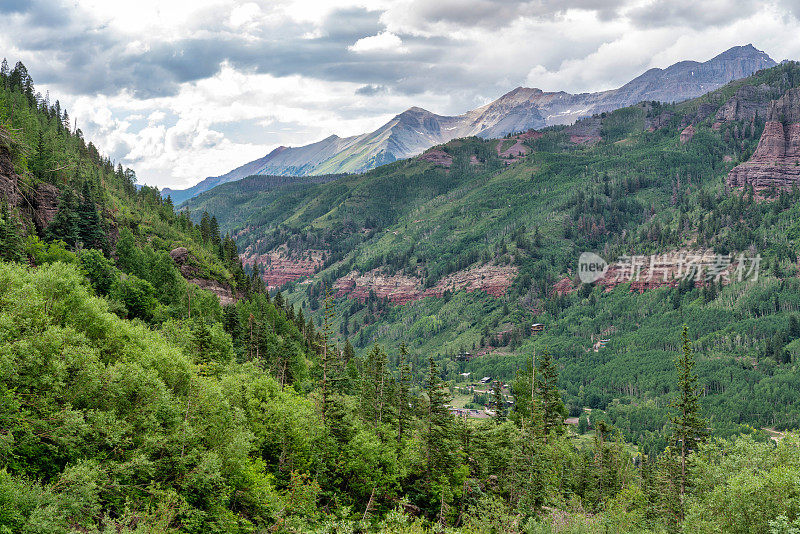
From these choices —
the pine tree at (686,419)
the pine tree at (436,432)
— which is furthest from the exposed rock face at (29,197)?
the pine tree at (686,419)

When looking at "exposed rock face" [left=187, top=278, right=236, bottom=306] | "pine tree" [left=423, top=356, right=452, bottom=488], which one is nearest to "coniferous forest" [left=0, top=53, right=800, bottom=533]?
"pine tree" [left=423, top=356, right=452, bottom=488]

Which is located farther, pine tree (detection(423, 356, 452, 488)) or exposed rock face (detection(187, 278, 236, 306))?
exposed rock face (detection(187, 278, 236, 306))

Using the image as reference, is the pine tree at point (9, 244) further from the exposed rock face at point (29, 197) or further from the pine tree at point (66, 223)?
the pine tree at point (66, 223)

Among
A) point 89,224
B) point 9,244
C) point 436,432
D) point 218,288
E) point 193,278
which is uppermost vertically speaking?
point 89,224

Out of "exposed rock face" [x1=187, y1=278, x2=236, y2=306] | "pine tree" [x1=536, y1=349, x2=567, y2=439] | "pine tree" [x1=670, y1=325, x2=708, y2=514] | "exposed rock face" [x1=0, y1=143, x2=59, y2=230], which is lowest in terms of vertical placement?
"pine tree" [x1=536, y1=349, x2=567, y2=439]

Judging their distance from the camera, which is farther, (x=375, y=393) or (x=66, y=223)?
(x=66, y=223)

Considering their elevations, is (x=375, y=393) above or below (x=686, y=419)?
above

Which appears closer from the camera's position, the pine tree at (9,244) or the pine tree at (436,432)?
the pine tree at (9,244)

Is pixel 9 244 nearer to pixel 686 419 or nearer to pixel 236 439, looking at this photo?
pixel 236 439

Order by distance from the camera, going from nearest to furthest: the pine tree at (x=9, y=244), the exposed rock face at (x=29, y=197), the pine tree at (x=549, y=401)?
the pine tree at (x=9, y=244), the exposed rock face at (x=29, y=197), the pine tree at (x=549, y=401)

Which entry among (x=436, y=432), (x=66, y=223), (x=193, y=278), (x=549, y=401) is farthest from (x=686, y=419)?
(x=193, y=278)

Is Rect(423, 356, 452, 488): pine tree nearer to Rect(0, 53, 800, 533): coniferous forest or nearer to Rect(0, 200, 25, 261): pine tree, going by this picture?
Rect(0, 53, 800, 533): coniferous forest

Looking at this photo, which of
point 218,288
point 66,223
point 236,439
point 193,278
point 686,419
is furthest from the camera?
point 218,288

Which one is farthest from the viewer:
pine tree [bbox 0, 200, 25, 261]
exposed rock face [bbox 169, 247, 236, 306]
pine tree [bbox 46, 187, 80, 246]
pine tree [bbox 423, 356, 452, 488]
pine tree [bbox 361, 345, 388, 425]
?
exposed rock face [bbox 169, 247, 236, 306]
